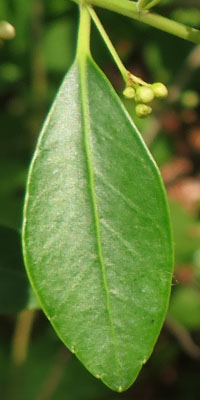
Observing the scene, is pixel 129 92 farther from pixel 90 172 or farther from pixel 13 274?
pixel 13 274

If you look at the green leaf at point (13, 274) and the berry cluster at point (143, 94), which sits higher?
the berry cluster at point (143, 94)

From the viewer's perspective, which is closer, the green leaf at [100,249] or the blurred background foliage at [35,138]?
the green leaf at [100,249]

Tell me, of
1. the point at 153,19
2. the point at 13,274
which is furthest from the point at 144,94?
the point at 13,274

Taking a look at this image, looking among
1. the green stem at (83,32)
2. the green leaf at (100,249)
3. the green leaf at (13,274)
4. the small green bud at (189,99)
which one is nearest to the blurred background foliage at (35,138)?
the small green bud at (189,99)

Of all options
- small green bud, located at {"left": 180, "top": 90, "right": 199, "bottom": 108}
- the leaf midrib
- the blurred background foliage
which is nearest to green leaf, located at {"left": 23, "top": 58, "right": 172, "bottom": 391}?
the leaf midrib

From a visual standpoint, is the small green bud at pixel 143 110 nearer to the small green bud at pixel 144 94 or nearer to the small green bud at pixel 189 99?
the small green bud at pixel 144 94
